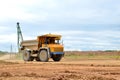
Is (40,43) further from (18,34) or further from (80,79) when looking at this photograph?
(80,79)

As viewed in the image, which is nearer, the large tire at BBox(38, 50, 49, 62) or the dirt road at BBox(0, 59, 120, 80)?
the dirt road at BBox(0, 59, 120, 80)

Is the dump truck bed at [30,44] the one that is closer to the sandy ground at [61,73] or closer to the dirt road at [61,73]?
the sandy ground at [61,73]

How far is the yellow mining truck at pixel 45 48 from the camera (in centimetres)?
4150

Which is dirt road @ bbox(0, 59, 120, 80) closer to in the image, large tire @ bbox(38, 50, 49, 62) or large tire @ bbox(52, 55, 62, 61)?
large tire @ bbox(38, 50, 49, 62)

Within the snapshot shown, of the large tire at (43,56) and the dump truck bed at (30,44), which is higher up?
the dump truck bed at (30,44)

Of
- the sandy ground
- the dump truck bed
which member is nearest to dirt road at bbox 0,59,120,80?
the sandy ground

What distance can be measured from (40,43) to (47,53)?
1678 millimetres

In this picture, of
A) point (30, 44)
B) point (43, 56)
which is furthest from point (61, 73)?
point (30, 44)

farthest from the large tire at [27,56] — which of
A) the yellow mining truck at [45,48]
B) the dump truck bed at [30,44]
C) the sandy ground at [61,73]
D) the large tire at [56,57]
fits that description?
the sandy ground at [61,73]

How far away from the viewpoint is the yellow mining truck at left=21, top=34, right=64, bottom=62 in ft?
136

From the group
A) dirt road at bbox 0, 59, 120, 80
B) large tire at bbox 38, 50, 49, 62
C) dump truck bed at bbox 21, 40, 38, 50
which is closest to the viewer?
dirt road at bbox 0, 59, 120, 80

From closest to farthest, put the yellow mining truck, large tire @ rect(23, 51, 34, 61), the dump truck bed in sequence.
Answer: the yellow mining truck, the dump truck bed, large tire @ rect(23, 51, 34, 61)

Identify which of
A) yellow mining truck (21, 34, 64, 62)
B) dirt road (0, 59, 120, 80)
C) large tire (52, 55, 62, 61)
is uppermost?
yellow mining truck (21, 34, 64, 62)

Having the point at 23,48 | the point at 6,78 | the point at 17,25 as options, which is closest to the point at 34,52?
the point at 23,48
